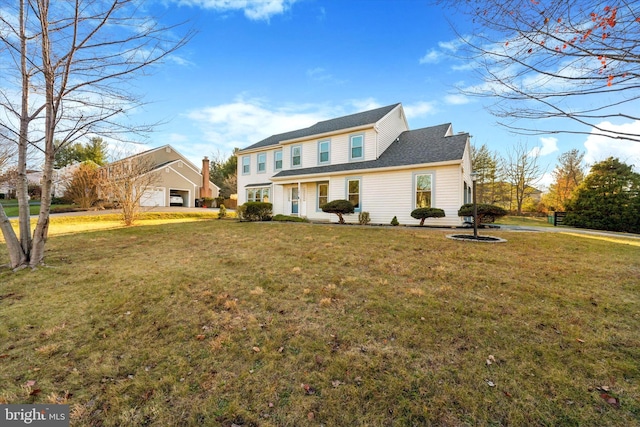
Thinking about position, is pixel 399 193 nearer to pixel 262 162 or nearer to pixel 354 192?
pixel 354 192

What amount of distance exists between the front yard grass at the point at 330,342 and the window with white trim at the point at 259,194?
13.9 metres

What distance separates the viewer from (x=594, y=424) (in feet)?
6.57

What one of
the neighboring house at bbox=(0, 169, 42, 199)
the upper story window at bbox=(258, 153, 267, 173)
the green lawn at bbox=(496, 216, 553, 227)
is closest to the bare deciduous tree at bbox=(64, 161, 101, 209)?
the neighboring house at bbox=(0, 169, 42, 199)

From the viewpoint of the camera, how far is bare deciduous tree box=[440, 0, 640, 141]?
2459mm

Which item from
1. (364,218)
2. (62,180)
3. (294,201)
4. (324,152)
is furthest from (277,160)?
(62,180)

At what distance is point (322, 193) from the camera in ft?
53.3

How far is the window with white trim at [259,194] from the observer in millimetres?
19734

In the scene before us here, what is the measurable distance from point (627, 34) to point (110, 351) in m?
6.28

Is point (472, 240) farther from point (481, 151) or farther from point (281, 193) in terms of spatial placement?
point (481, 151)

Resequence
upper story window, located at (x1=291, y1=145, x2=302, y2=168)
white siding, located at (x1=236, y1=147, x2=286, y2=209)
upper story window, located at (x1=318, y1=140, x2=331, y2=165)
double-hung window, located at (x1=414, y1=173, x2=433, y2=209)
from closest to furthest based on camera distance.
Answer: double-hung window, located at (x1=414, y1=173, x2=433, y2=209) → upper story window, located at (x1=318, y1=140, x2=331, y2=165) → upper story window, located at (x1=291, y1=145, x2=302, y2=168) → white siding, located at (x1=236, y1=147, x2=286, y2=209)

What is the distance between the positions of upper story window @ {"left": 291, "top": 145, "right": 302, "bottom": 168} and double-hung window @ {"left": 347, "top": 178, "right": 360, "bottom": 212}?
15.2 ft

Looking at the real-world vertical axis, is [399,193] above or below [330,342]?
above

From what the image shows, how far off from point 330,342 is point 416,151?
497 inches

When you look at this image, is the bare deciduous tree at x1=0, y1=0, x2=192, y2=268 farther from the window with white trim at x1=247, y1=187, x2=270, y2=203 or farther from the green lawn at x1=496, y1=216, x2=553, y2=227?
the green lawn at x1=496, y1=216, x2=553, y2=227
